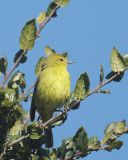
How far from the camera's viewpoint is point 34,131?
8.68ft

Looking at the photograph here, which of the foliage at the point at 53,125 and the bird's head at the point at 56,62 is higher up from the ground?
the bird's head at the point at 56,62

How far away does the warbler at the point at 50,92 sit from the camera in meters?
4.70

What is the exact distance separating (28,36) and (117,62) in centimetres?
100

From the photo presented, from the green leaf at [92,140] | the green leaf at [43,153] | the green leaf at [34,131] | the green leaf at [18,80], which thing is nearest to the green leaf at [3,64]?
the green leaf at [18,80]

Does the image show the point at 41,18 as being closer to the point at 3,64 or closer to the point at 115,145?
the point at 3,64

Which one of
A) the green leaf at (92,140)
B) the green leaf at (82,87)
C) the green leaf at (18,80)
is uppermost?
the green leaf at (18,80)

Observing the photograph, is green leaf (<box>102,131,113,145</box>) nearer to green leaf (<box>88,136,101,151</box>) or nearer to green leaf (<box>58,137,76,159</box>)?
green leaf (<box>88,136,101,151</box>)

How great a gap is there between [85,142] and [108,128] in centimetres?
40

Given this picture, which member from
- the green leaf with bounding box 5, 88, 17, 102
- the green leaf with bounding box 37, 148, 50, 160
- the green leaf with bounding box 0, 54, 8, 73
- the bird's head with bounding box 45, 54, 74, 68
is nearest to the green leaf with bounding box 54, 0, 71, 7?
the green leaf with bounding box 0, 54, 8, 73

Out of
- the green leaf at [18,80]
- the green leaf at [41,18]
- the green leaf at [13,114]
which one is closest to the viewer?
the green leaf at [13,114]

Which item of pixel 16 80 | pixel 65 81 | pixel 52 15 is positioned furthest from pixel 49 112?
pixel 52 15

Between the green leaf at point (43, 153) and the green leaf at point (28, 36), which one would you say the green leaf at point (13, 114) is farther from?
the green leaf at point (28, 36)

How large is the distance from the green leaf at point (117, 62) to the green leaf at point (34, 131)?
34.8 inches

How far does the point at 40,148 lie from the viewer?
9.29 feet
